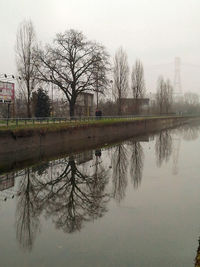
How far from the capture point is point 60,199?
11.4 meters

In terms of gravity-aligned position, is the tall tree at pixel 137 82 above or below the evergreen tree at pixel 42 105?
above

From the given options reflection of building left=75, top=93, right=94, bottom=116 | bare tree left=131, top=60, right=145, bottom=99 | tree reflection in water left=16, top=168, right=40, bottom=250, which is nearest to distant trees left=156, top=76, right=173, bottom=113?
bare tree left=131, top=60, right=145, bottom=99

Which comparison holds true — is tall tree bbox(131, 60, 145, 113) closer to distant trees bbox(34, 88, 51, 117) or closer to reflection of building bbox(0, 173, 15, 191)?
distant trees bbox(34, 88, 51, 117)

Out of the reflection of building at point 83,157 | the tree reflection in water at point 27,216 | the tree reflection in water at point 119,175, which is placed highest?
the reflection of building at point 83,157

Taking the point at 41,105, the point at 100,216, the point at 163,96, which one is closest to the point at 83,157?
the point at 100,216

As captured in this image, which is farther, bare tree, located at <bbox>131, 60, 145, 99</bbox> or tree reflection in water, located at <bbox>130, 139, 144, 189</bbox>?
bare tree, located at <bbox>131, 60, 145, 99</bbox>

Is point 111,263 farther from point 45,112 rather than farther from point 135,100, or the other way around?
point 135,100

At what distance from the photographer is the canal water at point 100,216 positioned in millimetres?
6688

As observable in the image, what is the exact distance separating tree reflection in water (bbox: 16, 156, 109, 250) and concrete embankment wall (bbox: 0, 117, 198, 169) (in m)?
4.45

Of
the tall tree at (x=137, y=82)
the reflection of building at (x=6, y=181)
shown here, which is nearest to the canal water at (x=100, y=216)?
the reflection of building at (x=6, y=181)

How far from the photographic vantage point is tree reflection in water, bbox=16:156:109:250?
870 centimetres

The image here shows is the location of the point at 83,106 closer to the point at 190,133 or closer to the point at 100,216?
the point at 190,133

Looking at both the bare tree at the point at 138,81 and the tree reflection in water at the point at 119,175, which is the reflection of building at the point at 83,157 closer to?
the tree reflection in water at the point at 119,175

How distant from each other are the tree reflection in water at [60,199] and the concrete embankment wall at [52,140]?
14.6 feet
